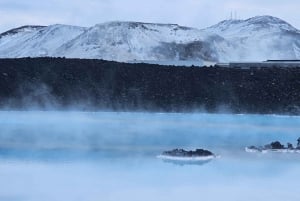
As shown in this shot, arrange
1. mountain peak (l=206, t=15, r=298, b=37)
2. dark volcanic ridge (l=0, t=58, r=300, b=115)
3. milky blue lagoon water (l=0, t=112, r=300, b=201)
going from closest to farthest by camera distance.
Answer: milky blue lagoon water (l=0, t=112, r=300, b=201) < dark volcanic ridge (l=0, t=58, r=300, b=115) < mountain peak (l=206, t=15, r=298, b=37)

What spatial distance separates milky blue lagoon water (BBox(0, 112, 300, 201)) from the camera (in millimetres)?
13203

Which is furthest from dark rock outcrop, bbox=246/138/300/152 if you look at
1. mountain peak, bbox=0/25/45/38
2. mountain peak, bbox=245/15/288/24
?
mountain peak, bbox=245/15/288/24

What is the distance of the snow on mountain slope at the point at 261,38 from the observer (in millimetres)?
76375

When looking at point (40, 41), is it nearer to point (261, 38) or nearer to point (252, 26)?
point (261, 38)

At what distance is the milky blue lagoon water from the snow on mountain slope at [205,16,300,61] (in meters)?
47.9

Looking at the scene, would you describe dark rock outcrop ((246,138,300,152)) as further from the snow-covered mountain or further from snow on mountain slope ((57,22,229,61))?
the snow-covered mountain

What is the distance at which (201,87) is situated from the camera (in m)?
→ 38.8

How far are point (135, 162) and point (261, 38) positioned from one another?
6449 centimetres

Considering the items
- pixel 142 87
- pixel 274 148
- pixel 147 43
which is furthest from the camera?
pixel 147 43

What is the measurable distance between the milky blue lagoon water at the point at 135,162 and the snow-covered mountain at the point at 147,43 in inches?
1588

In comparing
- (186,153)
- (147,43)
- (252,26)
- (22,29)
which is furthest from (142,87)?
(252,26)

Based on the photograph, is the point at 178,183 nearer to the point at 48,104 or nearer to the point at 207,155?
the point at 207,155

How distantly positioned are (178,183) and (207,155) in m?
3.99

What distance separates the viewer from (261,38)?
80.1 metres
